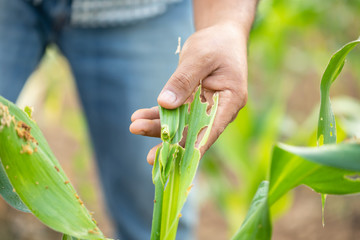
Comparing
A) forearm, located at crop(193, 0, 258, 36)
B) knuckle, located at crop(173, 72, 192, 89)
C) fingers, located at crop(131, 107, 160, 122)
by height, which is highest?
forearm, located at crop(193, 0, 258, 36)

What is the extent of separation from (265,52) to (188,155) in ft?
5.16

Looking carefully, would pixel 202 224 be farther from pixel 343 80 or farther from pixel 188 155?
pixel 343 80

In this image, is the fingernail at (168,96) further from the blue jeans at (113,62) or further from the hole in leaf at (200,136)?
the blue jeans at (113,62)

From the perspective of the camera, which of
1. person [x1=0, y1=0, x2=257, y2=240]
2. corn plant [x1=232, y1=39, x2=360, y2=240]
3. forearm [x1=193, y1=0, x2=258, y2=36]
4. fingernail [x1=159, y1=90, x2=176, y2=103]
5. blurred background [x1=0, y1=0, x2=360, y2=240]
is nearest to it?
corn plant [x1=232, y1=39, x2=360, y2=240]

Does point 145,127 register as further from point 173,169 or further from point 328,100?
point 328,100

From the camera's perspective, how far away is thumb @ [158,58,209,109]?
50 centimetres

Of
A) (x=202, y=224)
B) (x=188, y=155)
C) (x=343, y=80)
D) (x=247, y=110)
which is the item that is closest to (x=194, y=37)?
(x=188, y=155)

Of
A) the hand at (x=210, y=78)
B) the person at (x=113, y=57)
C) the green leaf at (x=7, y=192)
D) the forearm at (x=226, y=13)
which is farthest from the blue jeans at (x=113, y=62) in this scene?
the green leaf at (x=7, y=192)

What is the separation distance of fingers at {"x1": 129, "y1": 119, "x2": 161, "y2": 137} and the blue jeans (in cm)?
39

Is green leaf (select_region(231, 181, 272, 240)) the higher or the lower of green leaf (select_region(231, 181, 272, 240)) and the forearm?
the lower

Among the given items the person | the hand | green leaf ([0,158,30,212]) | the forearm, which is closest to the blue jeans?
the person

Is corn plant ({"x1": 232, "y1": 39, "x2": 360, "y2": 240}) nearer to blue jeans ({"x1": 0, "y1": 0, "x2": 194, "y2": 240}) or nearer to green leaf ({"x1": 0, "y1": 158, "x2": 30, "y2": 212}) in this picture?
green leaf ({"x1": 0, "y1": 158, "x2": 30, "y2": 212})

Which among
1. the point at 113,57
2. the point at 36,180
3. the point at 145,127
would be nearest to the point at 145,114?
the point at 145,127

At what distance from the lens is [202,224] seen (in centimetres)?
185
